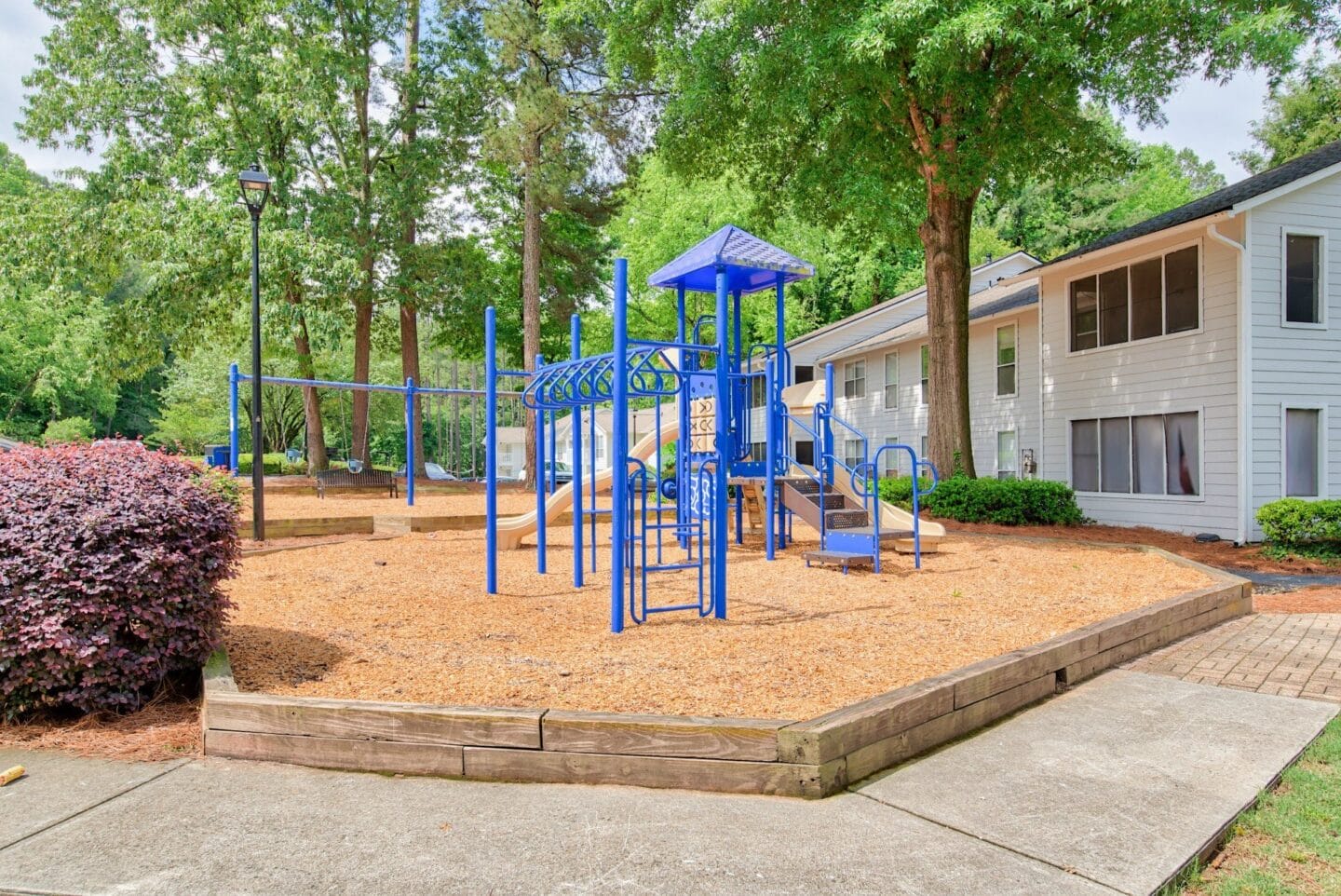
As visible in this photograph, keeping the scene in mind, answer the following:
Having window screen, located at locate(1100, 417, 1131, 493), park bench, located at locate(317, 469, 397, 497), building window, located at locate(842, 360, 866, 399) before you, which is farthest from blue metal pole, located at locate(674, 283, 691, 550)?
building window, located at locate(842, 360, 866, 399)

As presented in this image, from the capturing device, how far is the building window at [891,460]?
87.4ft

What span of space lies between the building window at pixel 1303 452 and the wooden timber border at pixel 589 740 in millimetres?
13076

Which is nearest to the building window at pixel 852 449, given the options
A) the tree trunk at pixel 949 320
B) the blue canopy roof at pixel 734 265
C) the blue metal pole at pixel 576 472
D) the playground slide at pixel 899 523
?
the tree trunk at pixel 949 320

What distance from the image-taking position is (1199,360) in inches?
592

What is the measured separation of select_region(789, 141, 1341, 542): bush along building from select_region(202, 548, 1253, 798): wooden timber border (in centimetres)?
1277

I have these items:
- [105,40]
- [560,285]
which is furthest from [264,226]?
[560,285]

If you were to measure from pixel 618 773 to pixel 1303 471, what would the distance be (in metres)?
15.0

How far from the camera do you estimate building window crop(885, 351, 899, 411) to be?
26.6 metres

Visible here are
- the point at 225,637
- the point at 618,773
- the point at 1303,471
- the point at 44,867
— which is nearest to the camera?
the point at 44,867

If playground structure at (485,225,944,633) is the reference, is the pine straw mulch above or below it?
below

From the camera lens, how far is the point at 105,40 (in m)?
21.9

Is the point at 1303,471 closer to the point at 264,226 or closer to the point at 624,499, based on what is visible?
the point at 624,499

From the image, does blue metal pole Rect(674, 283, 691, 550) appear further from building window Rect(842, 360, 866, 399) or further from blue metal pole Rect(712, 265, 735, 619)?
building window Rect(842, 360, 866, 399)

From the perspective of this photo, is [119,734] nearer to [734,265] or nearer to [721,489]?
[721,489]
